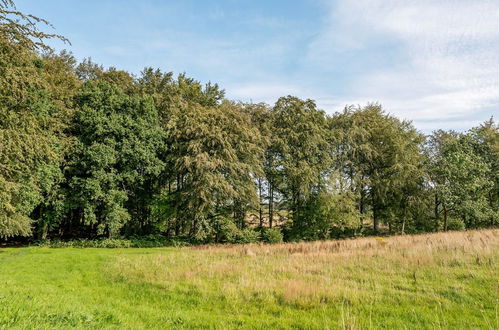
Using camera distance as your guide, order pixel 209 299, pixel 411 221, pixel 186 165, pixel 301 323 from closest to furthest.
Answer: pixel 301 323 < pixel 209 299 < pixel 186 165 < pixel 411 221

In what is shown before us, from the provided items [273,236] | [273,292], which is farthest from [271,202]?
[273,292]

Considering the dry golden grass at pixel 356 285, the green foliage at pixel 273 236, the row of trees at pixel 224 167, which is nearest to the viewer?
the dry golden grass at pixel 356 285

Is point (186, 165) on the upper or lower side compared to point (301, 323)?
upper

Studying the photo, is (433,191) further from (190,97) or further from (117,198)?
(117,198)

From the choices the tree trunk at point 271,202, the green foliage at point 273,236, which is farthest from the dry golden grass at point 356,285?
the tree trunk at point 271,202

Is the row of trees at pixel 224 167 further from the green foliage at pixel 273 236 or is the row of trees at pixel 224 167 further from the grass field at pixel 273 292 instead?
the grass field at pixel 273 292

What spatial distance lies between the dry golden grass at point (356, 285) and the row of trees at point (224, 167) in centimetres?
1415

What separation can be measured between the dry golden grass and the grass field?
33mm

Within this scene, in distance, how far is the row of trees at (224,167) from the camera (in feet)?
86.7

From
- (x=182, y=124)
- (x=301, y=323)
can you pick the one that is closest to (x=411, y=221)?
(x=182, y=124)

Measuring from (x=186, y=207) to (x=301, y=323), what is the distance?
74.1ft

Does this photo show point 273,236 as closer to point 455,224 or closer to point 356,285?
point 356,285

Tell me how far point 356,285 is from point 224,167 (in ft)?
66.6

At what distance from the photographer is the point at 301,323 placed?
Result: 6.72 meters
